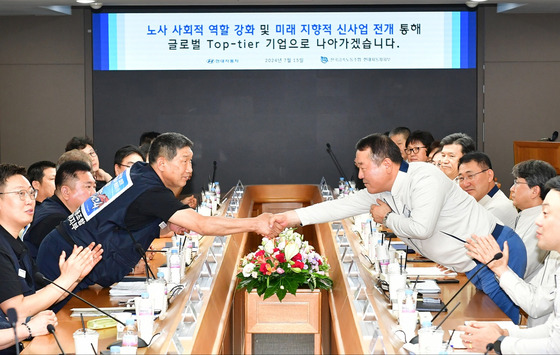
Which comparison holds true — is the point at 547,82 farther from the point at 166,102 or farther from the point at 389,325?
the point at 389,325

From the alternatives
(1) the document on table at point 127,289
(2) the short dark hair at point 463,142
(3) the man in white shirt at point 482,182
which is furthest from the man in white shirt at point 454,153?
(1) the document on table at point 127,289

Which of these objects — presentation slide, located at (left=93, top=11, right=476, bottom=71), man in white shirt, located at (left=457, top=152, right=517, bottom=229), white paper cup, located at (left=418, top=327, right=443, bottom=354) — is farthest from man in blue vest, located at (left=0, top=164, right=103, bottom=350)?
presentation slide, located at (left=93, top=11, right=476, bottom=71)

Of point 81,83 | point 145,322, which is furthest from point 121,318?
point 81,83

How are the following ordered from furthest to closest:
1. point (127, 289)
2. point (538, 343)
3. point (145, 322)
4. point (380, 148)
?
point (380, 148)
point (127, 289)
point (145, 322)
point (538, 343)

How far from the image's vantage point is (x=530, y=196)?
3.79 metres

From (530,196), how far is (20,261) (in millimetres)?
2452

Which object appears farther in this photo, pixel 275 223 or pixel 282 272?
pixel 275 223

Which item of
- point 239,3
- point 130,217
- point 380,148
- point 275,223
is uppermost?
point 239,3

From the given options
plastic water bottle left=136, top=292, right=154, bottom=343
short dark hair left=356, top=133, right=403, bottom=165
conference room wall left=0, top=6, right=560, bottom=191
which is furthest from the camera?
conference room wall left=0, top=6, right=560, bottom=191

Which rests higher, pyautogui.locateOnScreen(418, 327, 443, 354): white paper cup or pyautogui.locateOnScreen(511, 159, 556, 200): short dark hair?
pyautogui.locateOnScreen(511, 159, 556, 200): short dark hair

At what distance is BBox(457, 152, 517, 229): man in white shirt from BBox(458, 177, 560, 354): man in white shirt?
1.69m

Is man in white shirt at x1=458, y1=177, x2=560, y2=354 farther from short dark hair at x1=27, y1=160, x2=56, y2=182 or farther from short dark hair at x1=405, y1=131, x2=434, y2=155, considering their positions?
short dark hair at x1=405, y1=131, x2=434, y2=155

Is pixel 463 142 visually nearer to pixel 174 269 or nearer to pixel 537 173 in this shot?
pixel 537 173

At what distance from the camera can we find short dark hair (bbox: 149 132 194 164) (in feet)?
11.5
